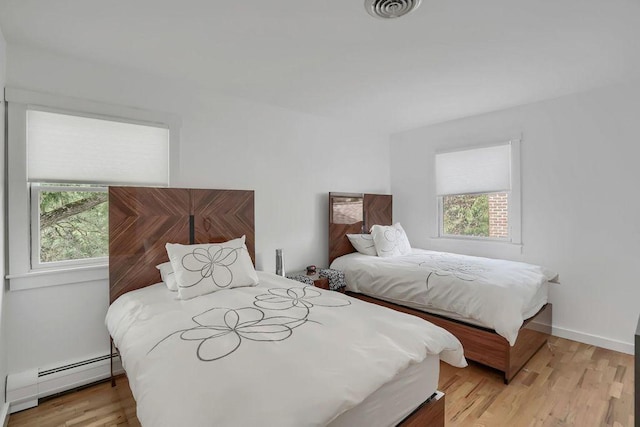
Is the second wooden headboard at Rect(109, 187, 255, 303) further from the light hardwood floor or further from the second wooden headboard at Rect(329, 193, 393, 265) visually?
the second wooden headboard at Rect(329, 193, 393, 265)

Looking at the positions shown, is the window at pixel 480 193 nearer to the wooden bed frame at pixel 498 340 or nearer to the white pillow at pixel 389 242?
the white pillow at pixel 389 242

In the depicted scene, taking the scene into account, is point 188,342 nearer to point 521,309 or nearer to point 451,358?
point 451,358

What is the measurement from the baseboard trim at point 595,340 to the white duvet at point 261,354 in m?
2.28

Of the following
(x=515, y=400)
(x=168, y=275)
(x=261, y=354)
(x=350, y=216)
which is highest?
(x=350, y=216)

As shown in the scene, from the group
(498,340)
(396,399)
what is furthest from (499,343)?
(396,399)

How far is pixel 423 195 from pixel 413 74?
2.14 meters

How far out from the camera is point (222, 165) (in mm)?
3012

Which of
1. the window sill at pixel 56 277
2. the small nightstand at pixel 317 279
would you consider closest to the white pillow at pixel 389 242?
the small nightstand at pixel 317 279

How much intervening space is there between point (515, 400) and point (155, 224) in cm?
296

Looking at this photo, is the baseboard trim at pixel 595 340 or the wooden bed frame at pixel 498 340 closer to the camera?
the wooden bed frame at pixel 498 340

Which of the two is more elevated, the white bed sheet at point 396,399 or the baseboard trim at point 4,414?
the white bed sheet at point 396,399

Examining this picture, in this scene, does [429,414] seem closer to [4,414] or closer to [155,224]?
[155,224]

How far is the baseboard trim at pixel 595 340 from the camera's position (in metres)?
2.84

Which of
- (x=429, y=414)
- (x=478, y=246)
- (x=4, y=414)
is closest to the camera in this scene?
(x=429, y=414)
